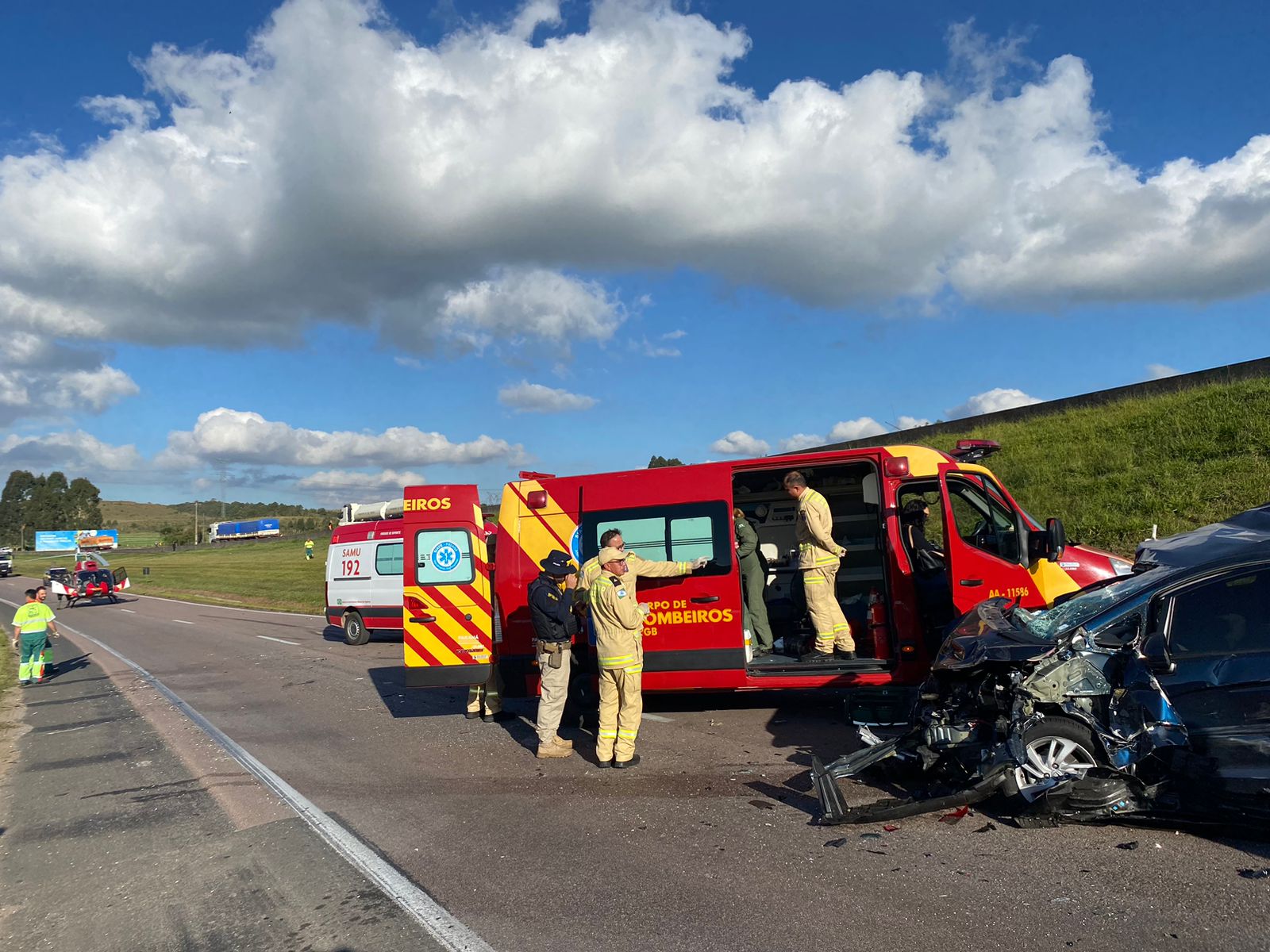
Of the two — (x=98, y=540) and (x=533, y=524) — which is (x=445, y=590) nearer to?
(x=533, y=524)

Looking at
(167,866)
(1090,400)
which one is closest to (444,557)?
(167,866)

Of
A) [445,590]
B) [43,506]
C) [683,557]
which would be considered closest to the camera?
[683,557]

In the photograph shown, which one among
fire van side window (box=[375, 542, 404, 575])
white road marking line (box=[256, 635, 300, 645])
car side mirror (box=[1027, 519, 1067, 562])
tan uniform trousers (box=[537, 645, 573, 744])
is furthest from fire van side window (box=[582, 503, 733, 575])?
white road marking line (box=[256, 635, 300, 645])

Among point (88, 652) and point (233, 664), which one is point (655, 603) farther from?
point (88, 652)

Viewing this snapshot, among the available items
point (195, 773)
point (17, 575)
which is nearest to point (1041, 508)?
point (195, 773)

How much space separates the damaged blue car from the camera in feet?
15.0

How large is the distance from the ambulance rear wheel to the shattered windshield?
14.6 meters

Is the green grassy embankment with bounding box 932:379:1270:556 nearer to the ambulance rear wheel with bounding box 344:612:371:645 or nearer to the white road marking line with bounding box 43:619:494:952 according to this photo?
the white road marking line with bounding box 43:619:494:952

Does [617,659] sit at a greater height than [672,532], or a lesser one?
lesser

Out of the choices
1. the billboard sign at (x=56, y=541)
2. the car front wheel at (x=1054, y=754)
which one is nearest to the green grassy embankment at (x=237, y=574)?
the car front wheel at (x=1054, y=754)

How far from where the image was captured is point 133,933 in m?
4.41

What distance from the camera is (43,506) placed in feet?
479

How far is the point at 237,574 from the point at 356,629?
111 ft

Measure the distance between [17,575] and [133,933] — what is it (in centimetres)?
9304
